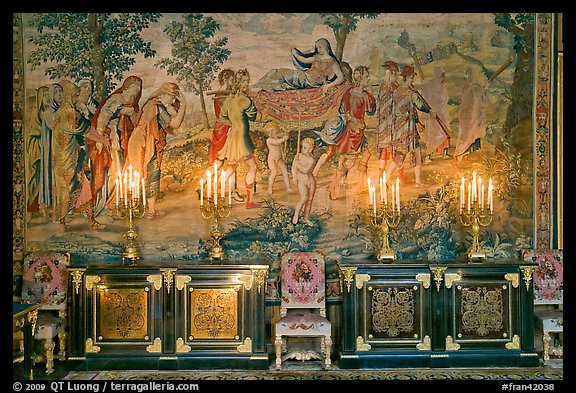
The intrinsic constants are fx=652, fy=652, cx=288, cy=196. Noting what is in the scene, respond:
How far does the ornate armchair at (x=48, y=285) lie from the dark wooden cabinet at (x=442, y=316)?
3310 millimetres

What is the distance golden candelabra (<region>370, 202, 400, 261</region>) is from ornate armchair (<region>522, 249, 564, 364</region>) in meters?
1.69

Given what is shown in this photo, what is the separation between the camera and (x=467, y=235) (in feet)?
27.2

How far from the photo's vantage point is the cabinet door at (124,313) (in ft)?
24.0

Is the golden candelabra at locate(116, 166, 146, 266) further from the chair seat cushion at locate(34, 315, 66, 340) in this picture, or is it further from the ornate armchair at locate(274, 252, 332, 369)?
the ornate armchair at locate(274, 252, 332, 369)

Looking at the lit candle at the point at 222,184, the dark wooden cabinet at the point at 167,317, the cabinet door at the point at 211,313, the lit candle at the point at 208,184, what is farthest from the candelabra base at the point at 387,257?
the lit candle at the point at 208,184

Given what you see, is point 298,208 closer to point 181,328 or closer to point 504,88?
point 181,328

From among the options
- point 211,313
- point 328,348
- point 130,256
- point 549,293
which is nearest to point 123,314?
point 130,256

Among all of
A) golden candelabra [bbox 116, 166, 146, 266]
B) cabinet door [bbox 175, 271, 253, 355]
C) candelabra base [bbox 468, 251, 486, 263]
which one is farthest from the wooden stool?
golden candelabra [bbox 116, 166, 146, 266]

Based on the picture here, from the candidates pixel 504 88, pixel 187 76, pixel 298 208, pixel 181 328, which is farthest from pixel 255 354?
pixel 504 88

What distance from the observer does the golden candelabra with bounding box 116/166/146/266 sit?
7.73 metres

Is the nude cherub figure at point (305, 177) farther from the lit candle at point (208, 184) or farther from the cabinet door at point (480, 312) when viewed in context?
the cabinet door at point (480, 312)

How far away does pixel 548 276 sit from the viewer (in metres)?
7.86

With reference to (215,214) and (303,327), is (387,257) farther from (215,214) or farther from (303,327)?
(215,214)

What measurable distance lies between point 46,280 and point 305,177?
3395 mm
